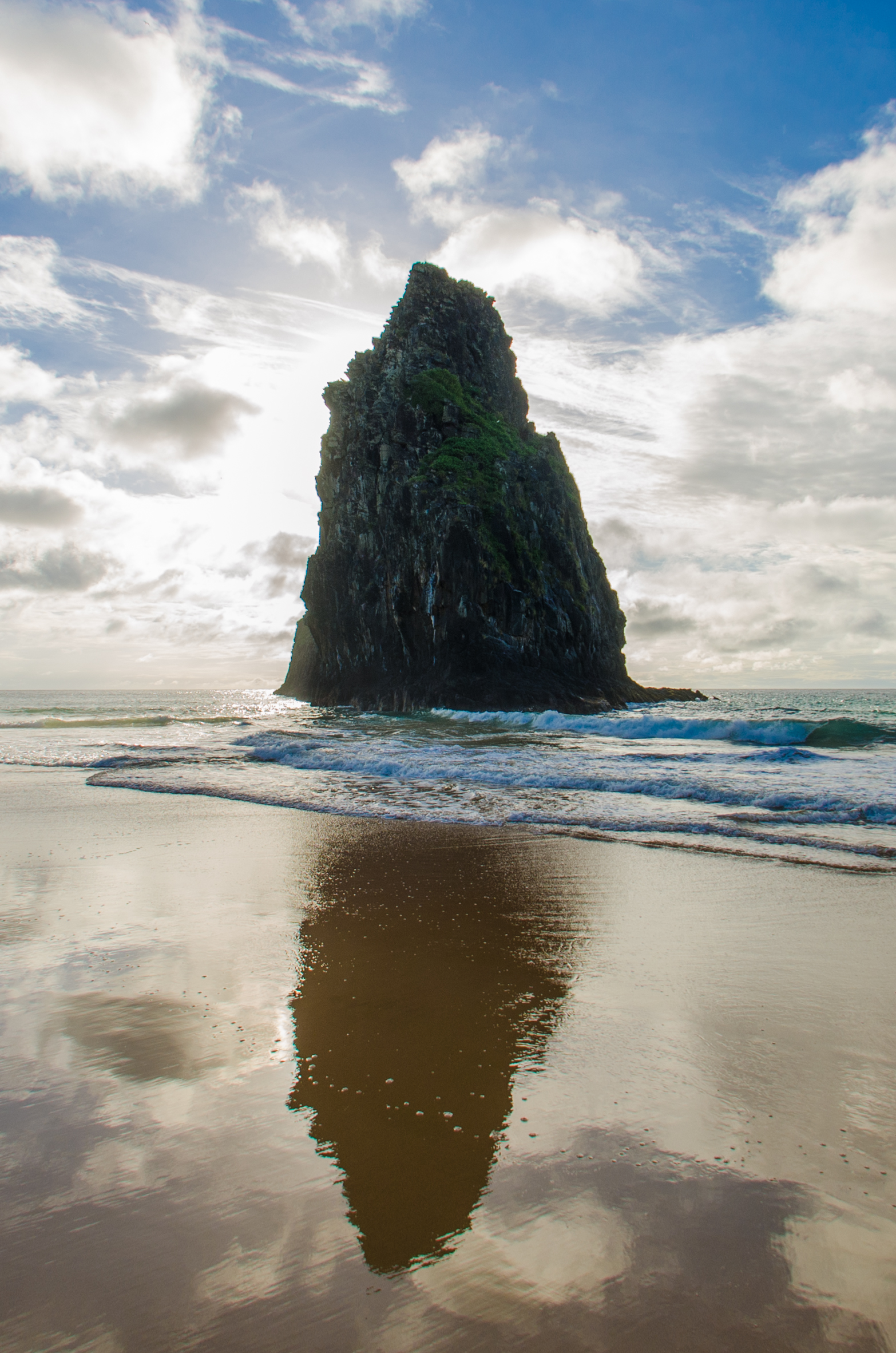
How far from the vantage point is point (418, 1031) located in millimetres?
3125

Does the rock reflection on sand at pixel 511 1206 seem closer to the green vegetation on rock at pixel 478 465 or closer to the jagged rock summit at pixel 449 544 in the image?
the jagged rock summit at pixel 449 544

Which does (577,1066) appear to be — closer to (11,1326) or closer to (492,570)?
(11,1326)

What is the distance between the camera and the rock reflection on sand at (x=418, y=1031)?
1998 millimetres

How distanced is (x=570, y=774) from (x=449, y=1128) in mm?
10113

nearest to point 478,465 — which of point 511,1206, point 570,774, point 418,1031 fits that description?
point 570,774

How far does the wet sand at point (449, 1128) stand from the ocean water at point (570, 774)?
3.14m

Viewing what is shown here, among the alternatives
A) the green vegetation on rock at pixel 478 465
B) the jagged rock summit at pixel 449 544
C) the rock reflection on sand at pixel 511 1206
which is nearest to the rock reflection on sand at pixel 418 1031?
the rock reflection on sand at pixel 511 1206

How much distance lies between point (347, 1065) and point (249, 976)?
1.18 m

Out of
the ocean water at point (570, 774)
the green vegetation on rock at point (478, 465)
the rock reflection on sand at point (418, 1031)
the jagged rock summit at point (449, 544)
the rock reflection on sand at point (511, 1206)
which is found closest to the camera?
the rock reflection on sand at point (511, 1206)

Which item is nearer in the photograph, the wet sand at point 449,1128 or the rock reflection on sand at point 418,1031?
the wet sand at point 449,1128

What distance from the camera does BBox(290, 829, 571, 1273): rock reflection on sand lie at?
200 centimetres

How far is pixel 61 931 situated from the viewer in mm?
4516

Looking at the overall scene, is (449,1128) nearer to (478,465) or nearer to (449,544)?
(449,544)

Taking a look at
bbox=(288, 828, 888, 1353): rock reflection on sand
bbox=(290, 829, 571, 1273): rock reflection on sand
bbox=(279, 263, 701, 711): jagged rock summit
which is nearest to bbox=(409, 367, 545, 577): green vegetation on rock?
bbox=(279, 263, 701, 711): jagged rock summit
